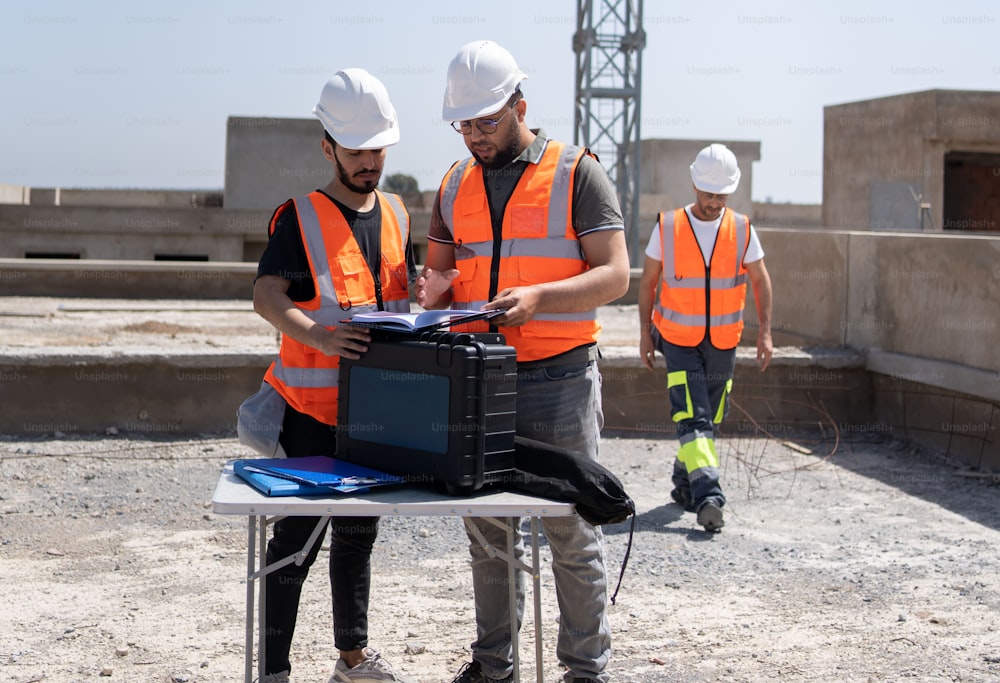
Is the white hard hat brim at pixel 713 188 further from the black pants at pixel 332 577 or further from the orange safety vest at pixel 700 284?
the black pants at pixel 332 577

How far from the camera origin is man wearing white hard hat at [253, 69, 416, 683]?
355cm

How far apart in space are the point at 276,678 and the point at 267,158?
22714 millimetres

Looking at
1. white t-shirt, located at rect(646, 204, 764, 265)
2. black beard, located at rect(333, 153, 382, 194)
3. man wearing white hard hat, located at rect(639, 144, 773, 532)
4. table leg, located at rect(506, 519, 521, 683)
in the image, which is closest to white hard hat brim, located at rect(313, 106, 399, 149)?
black beard, located at rect(333, 153, 382, 194)

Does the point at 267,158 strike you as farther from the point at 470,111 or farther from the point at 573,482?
the point at 573,482

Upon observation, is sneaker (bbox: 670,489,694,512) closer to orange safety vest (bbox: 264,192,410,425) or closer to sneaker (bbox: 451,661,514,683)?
sneaker (bbox: 451,661,514,683)

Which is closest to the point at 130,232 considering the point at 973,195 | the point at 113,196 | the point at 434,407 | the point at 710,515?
the point at 113,196

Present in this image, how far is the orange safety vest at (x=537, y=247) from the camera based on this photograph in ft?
11.6

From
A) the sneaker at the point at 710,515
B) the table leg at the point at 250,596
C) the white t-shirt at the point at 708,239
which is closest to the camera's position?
the table leg at the point at 250,596

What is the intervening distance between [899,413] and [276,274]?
6155 mm

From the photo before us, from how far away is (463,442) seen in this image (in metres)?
3.02

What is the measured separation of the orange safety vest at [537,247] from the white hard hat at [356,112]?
37 cm

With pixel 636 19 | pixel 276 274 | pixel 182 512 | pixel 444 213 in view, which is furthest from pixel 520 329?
pixel 636 19

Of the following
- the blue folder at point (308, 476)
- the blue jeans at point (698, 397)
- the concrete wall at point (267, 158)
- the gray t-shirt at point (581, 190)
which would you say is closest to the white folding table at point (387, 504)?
the blue folder at point (308, 476)

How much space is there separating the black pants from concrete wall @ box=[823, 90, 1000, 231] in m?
15.6
